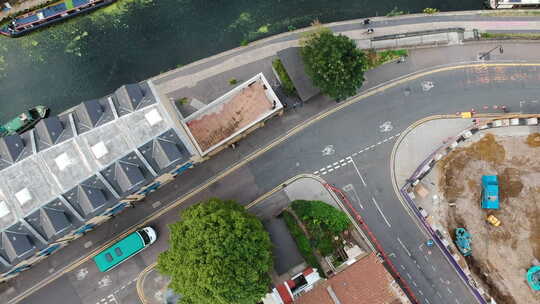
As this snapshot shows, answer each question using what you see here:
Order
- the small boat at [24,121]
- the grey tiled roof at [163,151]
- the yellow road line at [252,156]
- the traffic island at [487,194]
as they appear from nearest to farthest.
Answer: the grey tiled roof at [163,151], the yellow road line at [252,156], the traffic island at [487,194], the small boat at [24,121]

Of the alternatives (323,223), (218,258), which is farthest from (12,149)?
(323,223)

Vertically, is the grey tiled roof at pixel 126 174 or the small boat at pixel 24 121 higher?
the small boat at pixel 24 121

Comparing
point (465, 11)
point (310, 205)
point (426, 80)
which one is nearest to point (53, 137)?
point (310, 205)

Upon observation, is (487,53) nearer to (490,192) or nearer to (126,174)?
(490,192)

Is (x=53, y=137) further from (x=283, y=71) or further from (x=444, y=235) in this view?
(x=444, y=235)

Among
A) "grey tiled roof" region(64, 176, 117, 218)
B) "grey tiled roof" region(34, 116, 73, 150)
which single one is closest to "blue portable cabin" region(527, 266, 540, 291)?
"grey tiled roof" region(64, 176, 117, 218)

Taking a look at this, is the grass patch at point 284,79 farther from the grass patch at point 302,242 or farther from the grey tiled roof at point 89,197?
the grey tiled roof at point 89,197

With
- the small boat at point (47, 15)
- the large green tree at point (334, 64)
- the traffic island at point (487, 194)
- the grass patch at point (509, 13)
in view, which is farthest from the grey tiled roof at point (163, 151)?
the grass patch at point (509, 13)
